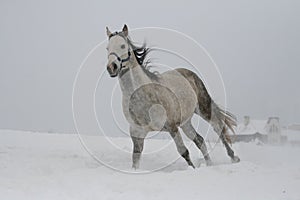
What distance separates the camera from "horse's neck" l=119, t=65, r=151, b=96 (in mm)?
6808

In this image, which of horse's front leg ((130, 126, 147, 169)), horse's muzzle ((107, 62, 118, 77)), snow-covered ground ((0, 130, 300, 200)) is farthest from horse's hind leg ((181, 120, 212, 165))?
horse's muzzle ((107, 62, 118, 77))

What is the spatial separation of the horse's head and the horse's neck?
7.2 inches

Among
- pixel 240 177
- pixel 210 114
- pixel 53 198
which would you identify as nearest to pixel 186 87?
pixel 210 114

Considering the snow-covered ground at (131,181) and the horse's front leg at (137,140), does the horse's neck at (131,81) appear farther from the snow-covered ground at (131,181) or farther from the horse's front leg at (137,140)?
the snow-covered ground at (131,181)

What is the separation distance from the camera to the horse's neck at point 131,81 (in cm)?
681

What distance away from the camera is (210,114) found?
349 inches

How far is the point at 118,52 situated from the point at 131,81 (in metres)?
0.62

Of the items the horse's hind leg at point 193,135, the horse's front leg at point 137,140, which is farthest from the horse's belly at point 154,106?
the horse's hind leg at point 193,135

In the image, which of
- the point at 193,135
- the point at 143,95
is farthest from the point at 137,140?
the point at 193,135

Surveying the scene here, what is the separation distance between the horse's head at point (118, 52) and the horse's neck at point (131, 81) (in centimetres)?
18

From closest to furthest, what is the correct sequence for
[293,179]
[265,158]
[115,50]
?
1. [293,179]
2. [115,50]
3. [265,158]

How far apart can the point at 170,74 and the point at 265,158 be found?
3.65 metres

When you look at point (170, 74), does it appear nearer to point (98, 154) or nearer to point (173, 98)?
point (173, 98)

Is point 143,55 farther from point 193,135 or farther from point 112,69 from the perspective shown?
point 193,135
